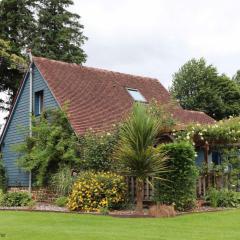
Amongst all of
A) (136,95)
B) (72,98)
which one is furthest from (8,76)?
(72,98)

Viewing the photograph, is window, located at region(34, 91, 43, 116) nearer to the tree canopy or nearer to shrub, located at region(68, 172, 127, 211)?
shrub, located at region(68, 172, 127, 211)

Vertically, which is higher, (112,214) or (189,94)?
(189,94)

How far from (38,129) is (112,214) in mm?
8120

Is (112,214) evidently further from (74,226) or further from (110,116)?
(110,116)

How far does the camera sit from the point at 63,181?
2081cm

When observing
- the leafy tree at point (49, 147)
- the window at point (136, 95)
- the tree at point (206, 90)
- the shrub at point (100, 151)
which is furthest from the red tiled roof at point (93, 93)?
the tree at point (206, 90)

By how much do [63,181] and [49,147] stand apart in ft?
6.68

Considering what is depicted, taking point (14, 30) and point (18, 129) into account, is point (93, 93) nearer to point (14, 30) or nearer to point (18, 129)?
point (18, 129)

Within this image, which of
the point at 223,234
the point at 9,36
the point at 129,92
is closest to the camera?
the point at 223,234

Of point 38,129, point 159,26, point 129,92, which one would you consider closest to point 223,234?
point 159,26

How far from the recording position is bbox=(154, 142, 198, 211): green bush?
1645 cm

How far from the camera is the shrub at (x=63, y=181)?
20622mm

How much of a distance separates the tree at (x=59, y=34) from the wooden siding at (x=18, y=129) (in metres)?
11.5

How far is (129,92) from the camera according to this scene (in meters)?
27.7
